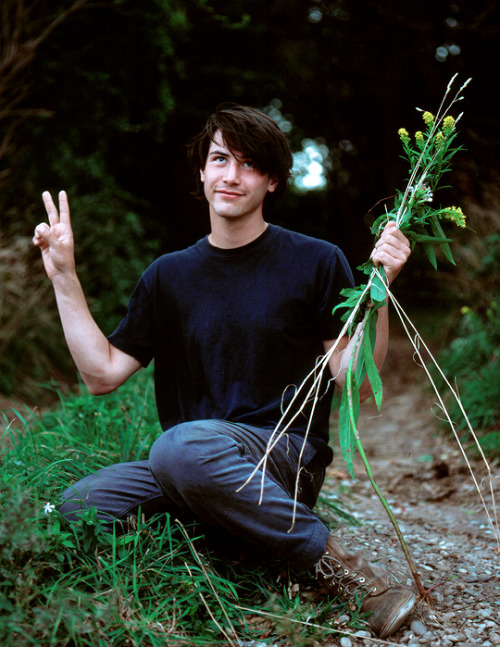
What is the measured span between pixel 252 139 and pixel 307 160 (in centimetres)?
675

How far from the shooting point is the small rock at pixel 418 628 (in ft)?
6.01

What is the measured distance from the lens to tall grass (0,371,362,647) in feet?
5.23

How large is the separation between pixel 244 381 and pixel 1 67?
3923 millimetres

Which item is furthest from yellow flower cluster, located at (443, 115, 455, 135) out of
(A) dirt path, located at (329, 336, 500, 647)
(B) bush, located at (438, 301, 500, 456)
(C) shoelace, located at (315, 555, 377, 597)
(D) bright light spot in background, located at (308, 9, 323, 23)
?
(D) bright light spot in background, located at (308, 9, 323, 23)

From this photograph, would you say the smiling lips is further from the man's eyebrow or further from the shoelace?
the shoelace

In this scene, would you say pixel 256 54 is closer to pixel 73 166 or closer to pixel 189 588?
pixel 73 166

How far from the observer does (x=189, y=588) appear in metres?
1.84

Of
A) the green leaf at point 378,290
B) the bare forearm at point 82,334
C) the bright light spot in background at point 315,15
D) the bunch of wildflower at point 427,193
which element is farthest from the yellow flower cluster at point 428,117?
the bright light spot in background at point 315,15

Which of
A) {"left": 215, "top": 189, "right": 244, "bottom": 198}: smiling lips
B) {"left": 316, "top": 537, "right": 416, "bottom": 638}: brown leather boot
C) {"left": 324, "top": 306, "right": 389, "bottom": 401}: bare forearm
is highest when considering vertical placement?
{"left": 215, "top": 189, "right": 244, "bottom": 198}: smiling lips

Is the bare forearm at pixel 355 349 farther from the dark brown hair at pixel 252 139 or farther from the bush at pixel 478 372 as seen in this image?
the bush at pixel 478 372

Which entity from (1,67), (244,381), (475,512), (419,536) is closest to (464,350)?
(475,512)

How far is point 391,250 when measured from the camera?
1.91 meters

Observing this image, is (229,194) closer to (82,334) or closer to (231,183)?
(231,183)

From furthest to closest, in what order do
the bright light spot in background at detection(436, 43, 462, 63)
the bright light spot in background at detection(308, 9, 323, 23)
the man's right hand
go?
the bright light spot in background at detection(308, 9, 323, 23)
the bright light spot in background at detection(436, 43, 462, 63)
the man's right hand
